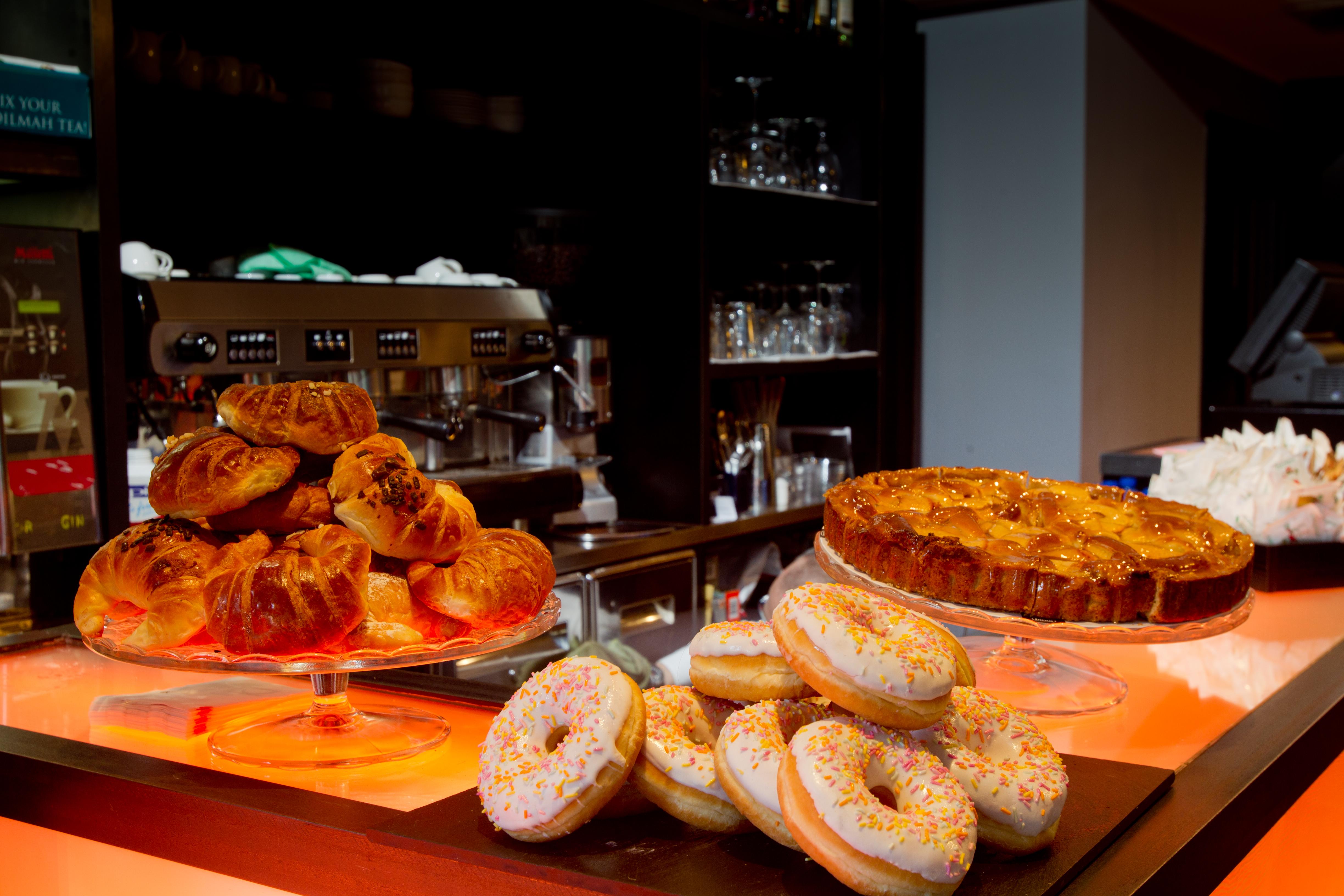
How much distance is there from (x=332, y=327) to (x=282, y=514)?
171 centimetres

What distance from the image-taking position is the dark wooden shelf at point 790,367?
3.58 m

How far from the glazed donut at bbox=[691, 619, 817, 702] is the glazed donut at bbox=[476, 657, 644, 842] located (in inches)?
2.0

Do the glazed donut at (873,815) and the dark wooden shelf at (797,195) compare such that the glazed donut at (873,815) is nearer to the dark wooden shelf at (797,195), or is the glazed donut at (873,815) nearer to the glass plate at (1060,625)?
the glass plate at (1060,625)

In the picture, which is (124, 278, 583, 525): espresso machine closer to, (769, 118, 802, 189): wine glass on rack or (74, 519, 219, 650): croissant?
(769, 118, 802, 189): wine glass on rack

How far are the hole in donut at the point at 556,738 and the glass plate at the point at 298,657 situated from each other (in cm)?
17

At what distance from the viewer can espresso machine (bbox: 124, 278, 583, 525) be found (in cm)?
249

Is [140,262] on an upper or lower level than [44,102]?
lower

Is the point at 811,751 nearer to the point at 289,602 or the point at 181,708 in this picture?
the point at 289,602

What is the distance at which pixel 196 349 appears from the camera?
2.47 meters

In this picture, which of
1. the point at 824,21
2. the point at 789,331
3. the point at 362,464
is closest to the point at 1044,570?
the point at 362,464

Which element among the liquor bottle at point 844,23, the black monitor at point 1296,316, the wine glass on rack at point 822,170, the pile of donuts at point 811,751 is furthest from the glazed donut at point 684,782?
the black monitor at point 1296,316

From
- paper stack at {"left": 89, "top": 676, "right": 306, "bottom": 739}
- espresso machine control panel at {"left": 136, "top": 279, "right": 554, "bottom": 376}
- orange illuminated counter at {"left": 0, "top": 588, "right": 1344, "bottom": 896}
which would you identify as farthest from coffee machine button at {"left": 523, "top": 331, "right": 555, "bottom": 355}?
paper stack at {"left": 89, "top": 676, "right": 306, "bottom": 739}

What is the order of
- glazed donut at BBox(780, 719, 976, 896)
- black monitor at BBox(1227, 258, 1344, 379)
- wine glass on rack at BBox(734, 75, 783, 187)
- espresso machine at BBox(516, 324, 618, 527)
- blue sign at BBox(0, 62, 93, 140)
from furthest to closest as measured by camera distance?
black monitor at BBox(1227, 258, 1344, 379) → wine glass on rack at BBox(734, 75, 783, 187) → espresso machine at BBox(516, 324, 618, 527) → blue sign at BBox(0, 62, 93, 140) → glazed donut at BBox(780, 719, 976, 896)

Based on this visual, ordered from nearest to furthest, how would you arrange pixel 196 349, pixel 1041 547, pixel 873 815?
pixel 873 815, pixel 1041 547, pixel 196 349
